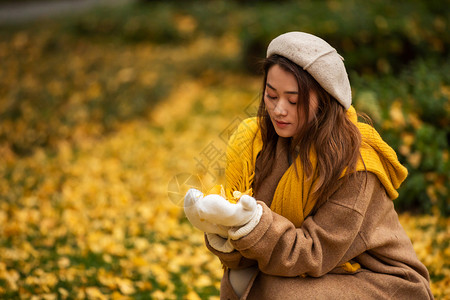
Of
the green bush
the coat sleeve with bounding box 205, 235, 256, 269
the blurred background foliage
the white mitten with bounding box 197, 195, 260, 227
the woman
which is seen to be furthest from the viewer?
the green bush

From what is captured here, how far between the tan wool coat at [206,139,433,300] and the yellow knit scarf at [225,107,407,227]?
46 millimetres

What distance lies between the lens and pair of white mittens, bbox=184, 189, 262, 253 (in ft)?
5.50

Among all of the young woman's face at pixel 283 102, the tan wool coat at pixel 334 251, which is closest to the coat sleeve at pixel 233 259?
the tan wool coat at pixel 334 251

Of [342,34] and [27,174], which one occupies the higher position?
[342,34]

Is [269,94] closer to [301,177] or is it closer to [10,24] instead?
[301,177]

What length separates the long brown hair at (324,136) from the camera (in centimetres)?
181

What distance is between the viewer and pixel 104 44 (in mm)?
9859

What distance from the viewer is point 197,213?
178 centimetres

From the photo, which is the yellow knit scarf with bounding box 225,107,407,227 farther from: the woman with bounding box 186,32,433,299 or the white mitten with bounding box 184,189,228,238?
the white mitten with bounding box 184,189,228,238

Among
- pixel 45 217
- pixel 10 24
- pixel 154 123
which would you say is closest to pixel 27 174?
pixel 45 217

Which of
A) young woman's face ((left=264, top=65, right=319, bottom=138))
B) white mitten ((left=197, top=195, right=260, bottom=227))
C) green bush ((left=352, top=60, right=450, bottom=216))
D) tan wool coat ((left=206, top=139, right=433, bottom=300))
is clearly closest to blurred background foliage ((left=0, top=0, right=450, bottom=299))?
green bush ((left=352, top=60, right=450, bottom=216))

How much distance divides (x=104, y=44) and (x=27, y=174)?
568 cm

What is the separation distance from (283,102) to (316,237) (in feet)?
1.82

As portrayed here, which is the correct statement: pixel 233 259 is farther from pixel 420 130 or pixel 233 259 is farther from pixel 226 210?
pixel 420 130
